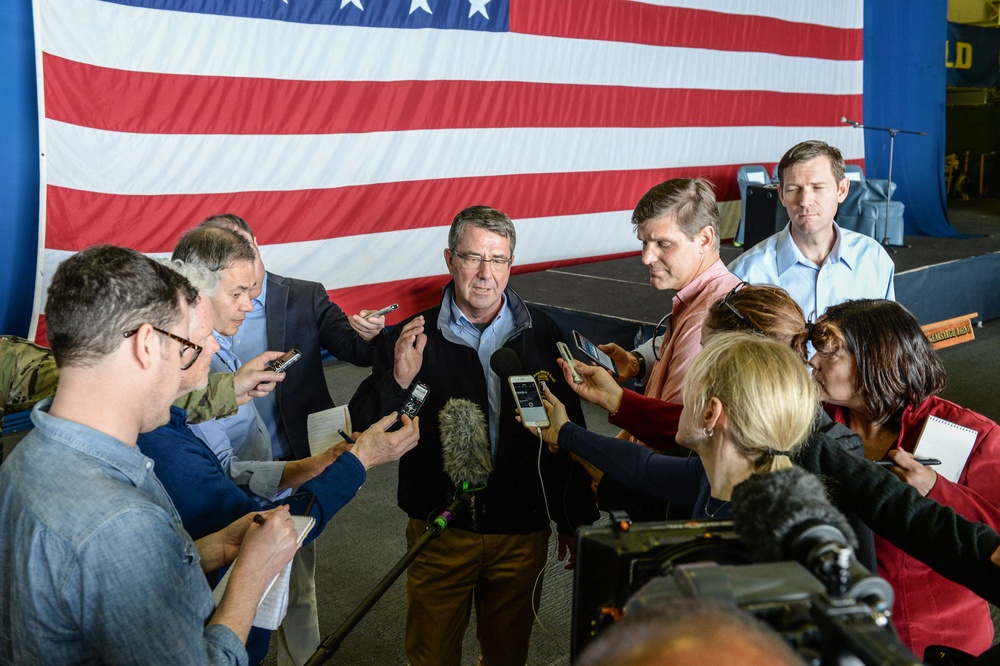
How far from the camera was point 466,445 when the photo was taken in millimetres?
1843

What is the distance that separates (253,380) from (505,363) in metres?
0.58

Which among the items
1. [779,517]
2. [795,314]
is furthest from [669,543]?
[795,314]

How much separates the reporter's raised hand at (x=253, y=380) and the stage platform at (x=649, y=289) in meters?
2.79

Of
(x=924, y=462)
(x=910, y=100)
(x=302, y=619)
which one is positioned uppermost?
(x=910, y=100)

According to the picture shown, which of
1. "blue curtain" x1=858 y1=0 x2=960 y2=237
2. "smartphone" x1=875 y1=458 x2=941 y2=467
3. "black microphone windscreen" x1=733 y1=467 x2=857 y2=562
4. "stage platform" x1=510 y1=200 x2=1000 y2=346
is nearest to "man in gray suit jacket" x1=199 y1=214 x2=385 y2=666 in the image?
"smartphone" x1=875 y1=458 x2=941 y2=467

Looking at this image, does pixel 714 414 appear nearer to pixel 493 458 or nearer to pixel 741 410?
pixel 741 410

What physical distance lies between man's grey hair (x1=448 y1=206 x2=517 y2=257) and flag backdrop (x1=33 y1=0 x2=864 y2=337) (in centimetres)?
278

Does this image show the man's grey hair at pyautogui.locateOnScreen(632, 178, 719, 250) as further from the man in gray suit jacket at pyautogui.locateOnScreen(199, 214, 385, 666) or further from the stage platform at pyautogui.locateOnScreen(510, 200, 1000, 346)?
the stage platform at pyautogui.locateOnScreen(510, 200, 1000, 346)

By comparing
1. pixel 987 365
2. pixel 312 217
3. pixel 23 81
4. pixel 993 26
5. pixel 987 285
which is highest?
pixel 993 26

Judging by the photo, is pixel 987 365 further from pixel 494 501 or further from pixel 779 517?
pixel 779 517

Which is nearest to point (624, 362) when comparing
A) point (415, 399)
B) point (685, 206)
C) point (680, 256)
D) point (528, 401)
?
point (680, 256)

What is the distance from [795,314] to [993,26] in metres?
13.3

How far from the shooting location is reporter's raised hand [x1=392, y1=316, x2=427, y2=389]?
74.7 inches

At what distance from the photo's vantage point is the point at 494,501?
189cm
